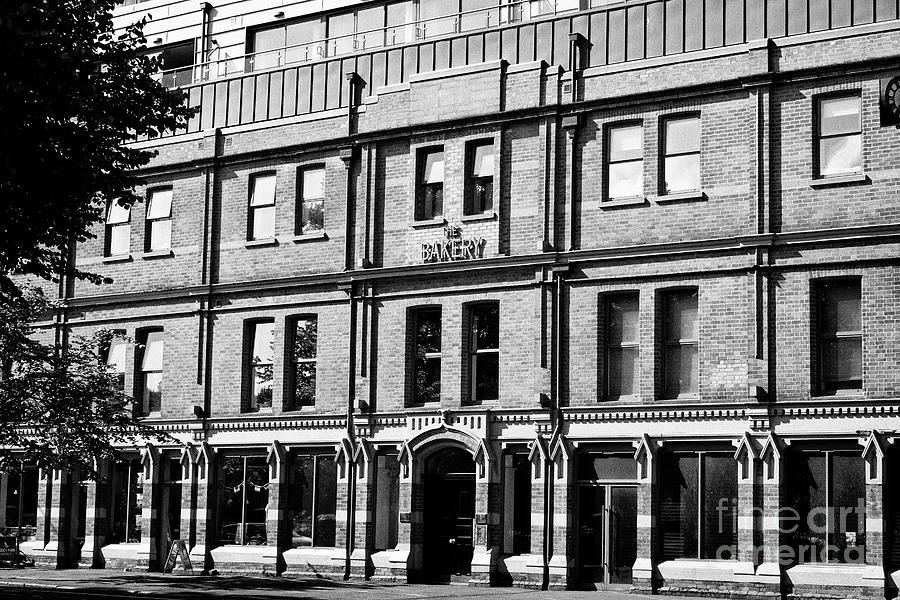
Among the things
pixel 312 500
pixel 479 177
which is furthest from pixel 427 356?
pixel 312 500

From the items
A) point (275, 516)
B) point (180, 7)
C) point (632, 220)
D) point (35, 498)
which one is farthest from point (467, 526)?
point (180, 7)

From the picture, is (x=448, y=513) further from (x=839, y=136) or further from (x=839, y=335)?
(x=839, y=136)

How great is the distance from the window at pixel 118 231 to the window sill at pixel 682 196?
1559 cm

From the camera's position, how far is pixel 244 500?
3419cm

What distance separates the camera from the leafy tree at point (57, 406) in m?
31.3

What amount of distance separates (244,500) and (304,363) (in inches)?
148

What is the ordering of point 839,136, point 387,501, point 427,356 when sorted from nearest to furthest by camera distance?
point 839,136 → point 427,356 → point 387,501

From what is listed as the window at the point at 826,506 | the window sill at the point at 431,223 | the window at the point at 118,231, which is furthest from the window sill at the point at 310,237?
the window at the point at 826,506

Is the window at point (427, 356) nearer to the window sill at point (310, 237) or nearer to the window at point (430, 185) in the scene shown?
the window at point (430, 185)

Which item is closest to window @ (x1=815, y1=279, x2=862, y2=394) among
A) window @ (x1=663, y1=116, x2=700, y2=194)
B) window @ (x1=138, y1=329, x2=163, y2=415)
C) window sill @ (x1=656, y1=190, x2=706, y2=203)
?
window sill @ (x1=656, y1=190, x2=706, y2=203)

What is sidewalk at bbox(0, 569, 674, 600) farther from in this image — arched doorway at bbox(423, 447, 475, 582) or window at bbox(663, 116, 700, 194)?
window at bbox(663, 116, 700, 194)

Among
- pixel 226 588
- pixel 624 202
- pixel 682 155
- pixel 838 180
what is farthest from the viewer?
pixel 226 588

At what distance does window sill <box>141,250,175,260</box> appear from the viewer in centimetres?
3625

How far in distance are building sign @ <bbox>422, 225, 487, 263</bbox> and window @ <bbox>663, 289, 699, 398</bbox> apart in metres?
4.58
